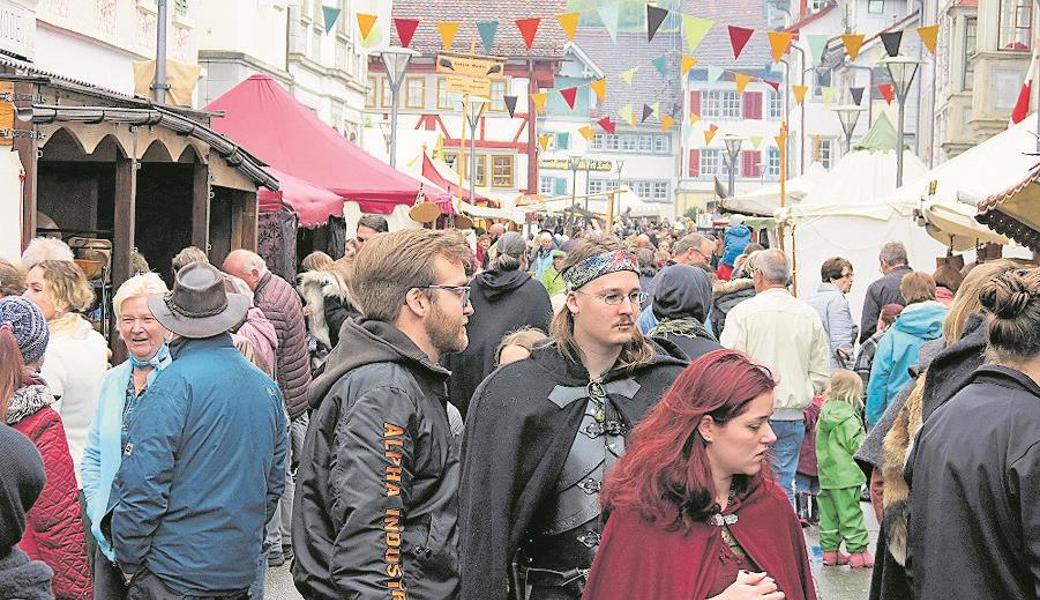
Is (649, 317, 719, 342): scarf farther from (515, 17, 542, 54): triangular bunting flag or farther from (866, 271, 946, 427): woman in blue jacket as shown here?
(515, 17, 542, 54): triangular bunting flag

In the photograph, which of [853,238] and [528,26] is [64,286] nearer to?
[853,238]

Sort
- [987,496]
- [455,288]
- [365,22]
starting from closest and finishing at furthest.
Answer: [987,496] → [455,288] → [365,22]

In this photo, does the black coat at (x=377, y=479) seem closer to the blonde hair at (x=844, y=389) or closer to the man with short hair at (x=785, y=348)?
the man with short hair at (x=785, y=348)

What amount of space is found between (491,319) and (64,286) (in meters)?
3.00

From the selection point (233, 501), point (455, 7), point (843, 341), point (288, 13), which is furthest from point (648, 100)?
point (233, 501)

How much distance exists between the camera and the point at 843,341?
1423 centimetres

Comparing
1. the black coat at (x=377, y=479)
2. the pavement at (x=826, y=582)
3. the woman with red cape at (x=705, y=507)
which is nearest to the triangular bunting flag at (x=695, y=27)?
the pavement at (x=826, y=582)

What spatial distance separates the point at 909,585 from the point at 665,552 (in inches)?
76.7

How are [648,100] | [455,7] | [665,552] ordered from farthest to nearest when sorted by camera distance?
[648,100], [455,7], [665,552]

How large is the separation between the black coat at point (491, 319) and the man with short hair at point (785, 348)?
139 centimetres

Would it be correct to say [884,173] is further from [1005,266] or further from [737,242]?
[1005,266]

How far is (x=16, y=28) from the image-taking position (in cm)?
1548

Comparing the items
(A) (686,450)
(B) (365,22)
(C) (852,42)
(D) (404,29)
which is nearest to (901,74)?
(C) (852,42)

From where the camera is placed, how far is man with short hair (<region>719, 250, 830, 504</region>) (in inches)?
420
